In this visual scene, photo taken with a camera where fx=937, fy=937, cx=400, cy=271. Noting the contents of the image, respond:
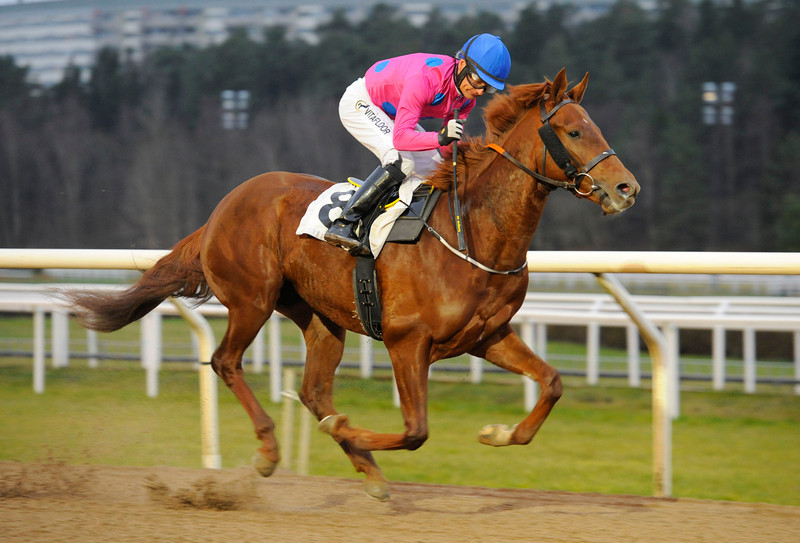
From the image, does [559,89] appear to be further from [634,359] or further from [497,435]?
[634,359]

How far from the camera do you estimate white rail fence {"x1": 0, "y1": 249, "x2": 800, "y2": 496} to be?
350cm

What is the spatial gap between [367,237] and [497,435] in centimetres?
87

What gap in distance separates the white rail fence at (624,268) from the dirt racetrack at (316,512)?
0.23 metres

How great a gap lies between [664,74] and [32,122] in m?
27.2

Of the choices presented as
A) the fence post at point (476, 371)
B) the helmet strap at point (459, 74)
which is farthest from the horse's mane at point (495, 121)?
the fence post at point (476, 371)

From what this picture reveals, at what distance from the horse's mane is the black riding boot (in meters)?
0.15

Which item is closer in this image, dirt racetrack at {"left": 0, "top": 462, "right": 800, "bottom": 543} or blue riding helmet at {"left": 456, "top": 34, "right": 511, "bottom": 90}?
dirt racetrack at {"left": 0, "top": 462, "right": 800, "bottom": 543}

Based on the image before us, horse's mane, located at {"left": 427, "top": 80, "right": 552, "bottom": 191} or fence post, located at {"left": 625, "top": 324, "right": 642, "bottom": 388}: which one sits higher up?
horse's mane, located at {"left": 427, "top": 80, "right": 552, "bottom": 191}

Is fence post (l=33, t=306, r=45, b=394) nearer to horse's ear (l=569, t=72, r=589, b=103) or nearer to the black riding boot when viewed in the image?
the black riding boot

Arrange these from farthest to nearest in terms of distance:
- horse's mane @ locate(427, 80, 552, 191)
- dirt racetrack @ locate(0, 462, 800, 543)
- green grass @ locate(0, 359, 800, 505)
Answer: green grass @ locate(0, 359, 800, 505) < horse's mane @ locate(427, 80, 552, 191) < dirt racetrack @ locate(0, 462, 800, 543)

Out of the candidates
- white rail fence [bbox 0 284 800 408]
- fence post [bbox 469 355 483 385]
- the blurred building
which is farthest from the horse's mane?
the blurred building

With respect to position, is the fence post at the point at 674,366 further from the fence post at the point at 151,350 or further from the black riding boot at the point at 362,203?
the fence post at the point at 151,350

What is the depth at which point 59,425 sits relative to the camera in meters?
5.11

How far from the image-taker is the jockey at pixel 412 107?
3412mm
